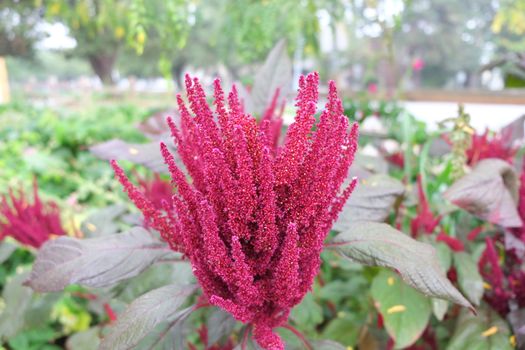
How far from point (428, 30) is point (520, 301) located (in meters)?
27.7

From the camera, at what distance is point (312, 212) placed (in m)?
0.44

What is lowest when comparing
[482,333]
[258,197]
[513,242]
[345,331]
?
[345,331]

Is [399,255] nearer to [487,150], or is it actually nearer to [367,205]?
[367,205]

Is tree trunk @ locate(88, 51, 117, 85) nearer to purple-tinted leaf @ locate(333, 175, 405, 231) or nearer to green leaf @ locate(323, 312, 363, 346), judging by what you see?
green leaf @ locate(323, 312, 363, 346)

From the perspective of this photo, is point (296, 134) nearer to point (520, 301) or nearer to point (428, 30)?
point (520, 301)

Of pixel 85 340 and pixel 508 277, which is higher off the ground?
pixel 508 277

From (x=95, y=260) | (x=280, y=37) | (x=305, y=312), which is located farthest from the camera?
(x=280, y=37)

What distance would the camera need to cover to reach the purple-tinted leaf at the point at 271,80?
2.73 ft

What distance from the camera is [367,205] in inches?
25.3

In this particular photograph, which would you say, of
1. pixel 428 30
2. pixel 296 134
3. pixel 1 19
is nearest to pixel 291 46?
pixel 296 134

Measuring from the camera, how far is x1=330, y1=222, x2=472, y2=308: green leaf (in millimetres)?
488

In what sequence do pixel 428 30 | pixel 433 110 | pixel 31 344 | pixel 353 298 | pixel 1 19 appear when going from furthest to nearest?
pixel 428 30 < pixel 1 19 < pixel 433 110 < pixel 353 298 < pixel 31 344

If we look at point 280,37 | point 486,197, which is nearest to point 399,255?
point 486,197

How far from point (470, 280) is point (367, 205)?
218mm
